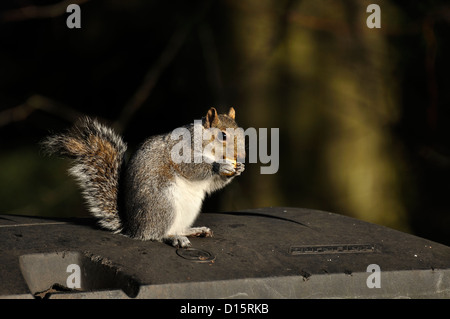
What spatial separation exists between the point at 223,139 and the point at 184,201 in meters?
0.24

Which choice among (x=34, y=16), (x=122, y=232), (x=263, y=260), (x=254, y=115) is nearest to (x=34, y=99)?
(x=34, y=16)

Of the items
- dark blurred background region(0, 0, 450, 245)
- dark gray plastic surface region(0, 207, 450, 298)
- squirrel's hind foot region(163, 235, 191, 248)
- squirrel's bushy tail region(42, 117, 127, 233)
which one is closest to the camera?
dark gray plastic surface region(0, 207, 450, 298)

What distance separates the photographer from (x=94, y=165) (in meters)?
2.24

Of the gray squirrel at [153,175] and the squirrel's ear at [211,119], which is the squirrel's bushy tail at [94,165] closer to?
the gray squirrel at [153,175]

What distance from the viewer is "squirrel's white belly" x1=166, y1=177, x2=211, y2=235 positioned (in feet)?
7.05

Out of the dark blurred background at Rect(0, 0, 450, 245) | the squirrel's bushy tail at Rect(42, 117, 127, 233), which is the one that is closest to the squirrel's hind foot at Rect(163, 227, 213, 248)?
the squirrel's bushy tail at Rect(42, 117, 127, 233)

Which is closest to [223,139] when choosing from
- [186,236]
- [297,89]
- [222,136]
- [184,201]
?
[222,136]

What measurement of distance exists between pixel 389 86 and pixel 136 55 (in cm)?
128

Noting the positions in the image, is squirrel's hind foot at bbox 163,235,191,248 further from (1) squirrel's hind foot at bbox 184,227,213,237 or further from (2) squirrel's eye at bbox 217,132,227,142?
(2) squirrel's eye at bbox 217,132,227,142

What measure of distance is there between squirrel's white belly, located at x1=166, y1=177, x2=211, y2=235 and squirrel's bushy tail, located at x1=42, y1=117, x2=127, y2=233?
0.68ft

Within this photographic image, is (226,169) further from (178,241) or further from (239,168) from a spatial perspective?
(178,241)

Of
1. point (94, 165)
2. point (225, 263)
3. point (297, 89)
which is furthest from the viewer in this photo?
point (297, 89)

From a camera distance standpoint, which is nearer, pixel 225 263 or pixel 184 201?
pixel 225 263

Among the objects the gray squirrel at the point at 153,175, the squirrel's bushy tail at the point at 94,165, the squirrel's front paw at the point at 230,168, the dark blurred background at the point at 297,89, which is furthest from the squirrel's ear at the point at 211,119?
the dark blurred background at the point at 297,89
